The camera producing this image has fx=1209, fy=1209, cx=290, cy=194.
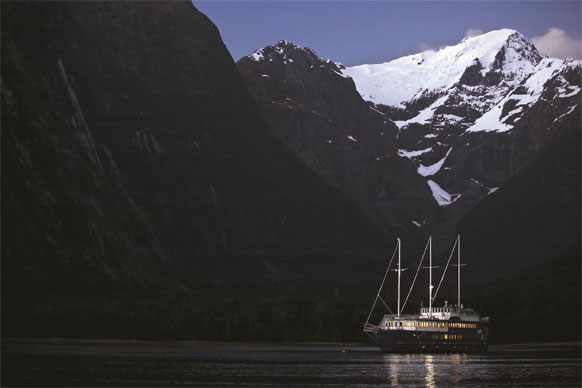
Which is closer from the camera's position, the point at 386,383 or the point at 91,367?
the point at 386,383

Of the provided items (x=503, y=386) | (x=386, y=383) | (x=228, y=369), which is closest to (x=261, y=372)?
(x=228, y=369)

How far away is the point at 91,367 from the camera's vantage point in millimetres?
187250

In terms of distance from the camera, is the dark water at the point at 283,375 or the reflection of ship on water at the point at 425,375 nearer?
the dark water at the point at 283,375

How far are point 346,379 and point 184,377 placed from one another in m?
22.8

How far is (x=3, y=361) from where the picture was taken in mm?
198500

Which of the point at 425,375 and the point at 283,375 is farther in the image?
the point at 425,375

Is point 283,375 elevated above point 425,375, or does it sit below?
below

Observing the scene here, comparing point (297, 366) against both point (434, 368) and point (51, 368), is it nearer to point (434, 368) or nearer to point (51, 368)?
point (434, 368)

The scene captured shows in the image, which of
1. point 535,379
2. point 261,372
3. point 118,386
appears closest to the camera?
point 118,386

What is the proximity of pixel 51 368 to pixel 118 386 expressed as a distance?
33.3 metres

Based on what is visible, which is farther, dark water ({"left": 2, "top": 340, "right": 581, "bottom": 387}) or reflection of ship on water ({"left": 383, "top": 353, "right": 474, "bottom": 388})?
reflection of ship on water ({"left": 383, "top": 353, "right": 474, "bottom": 388})

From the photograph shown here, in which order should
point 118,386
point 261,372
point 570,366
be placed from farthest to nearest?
point 570,366
point 261,372
point 118,386

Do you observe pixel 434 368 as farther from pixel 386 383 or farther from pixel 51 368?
pixel 51 368

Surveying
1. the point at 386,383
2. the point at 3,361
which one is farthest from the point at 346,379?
the point at 3,361
